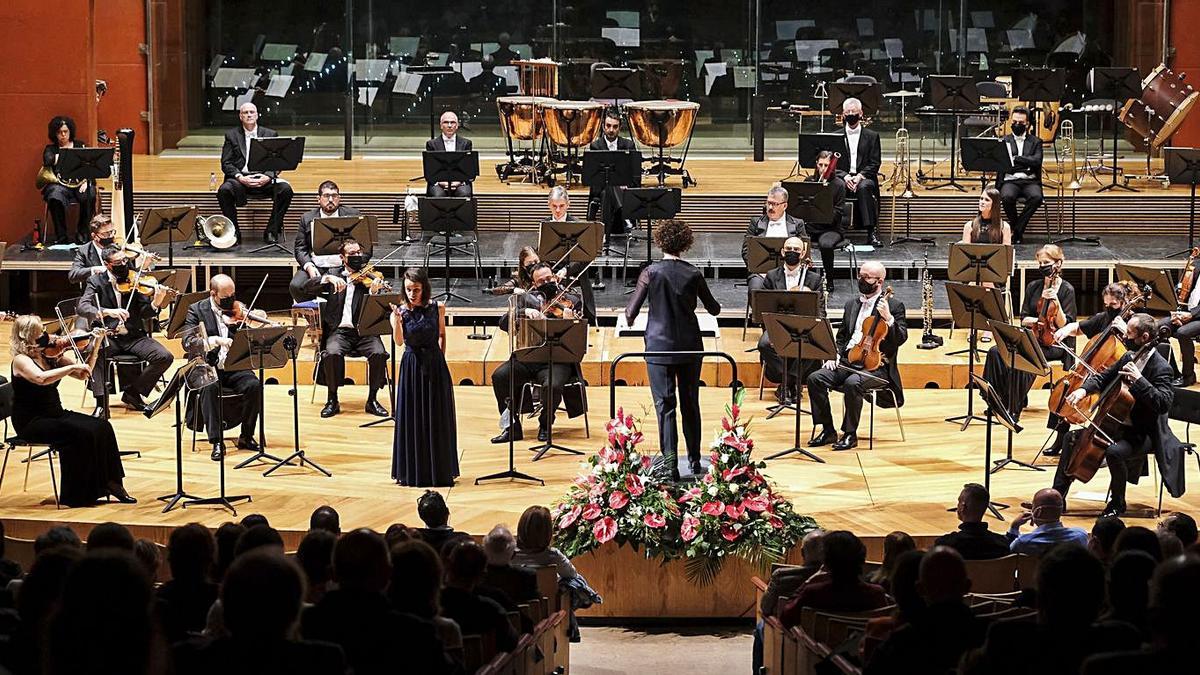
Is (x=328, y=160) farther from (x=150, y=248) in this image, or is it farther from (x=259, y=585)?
(x=259, y=585)

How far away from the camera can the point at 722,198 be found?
48.1 ft

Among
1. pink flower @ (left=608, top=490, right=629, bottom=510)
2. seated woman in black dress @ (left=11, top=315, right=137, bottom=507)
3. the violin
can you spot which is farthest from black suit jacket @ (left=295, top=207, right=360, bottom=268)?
pink flower @ (left=608, top=490, right=629, bottom=510)

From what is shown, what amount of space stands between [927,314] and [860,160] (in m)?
2.06

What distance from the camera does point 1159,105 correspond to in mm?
14789

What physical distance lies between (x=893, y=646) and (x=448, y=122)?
32.0ft

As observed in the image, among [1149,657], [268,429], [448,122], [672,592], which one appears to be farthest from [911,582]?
[448,122]

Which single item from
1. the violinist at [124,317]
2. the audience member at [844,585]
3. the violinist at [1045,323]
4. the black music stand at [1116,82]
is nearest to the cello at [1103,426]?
the violinist at [1045,323]

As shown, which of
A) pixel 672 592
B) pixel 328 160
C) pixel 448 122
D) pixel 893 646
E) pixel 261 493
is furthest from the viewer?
pixel 328 160

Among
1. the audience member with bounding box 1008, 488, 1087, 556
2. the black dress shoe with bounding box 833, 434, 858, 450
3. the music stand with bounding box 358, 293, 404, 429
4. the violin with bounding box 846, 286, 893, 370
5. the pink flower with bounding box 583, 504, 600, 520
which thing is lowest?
the pink flower with bounding box 583, 504, 600, 520

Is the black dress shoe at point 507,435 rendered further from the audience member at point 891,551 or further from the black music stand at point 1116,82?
the black music stand at point 1116,82

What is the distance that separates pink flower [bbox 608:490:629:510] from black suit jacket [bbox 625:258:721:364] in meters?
0.70

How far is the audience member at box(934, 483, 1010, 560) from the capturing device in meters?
6.64

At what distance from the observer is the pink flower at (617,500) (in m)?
7.99

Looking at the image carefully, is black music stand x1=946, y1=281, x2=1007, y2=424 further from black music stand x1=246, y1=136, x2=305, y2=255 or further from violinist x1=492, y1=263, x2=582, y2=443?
black music stand x1=246, y1=136, x2=305, y2=255
